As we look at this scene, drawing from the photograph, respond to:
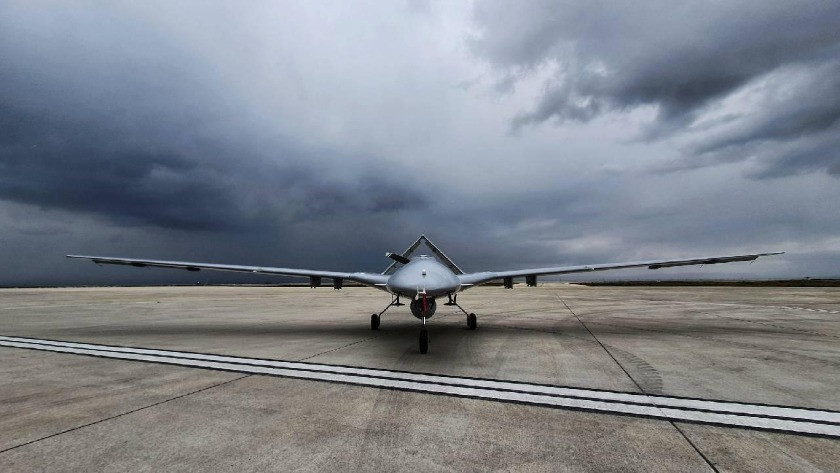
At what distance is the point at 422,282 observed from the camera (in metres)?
9.03

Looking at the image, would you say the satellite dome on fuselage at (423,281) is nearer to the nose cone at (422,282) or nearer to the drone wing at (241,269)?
the nose cone at (422,282)

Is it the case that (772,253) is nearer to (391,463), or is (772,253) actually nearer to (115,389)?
(391,463)

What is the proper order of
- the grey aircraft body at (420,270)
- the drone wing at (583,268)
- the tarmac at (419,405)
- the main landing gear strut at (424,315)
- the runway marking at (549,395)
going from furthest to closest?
the drone wing at (583,268) < the grey aircraft body at (420,270) < the main landing gear strut at (424,315) < the runway marking at (549,395) < the tarmac at (419,405)

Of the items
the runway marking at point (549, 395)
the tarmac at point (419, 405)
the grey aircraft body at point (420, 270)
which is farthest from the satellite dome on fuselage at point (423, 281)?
the runway marking at point (549, 395)

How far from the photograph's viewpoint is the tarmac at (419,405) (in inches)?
151

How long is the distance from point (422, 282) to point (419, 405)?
12.7 feet

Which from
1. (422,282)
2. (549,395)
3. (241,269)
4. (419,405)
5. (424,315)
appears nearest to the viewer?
(419,405)

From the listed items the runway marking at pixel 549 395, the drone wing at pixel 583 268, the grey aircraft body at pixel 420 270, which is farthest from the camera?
the drone wing at pixel 583 268

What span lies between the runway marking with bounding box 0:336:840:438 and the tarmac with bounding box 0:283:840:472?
0.04m

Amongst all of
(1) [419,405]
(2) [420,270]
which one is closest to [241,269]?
(2) [420,270]

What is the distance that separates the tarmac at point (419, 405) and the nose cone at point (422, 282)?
5.08 feet

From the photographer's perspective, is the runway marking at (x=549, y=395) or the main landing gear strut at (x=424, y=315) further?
the main landing gear strut at (x=424, y=315)

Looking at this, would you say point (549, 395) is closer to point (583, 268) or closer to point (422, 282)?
point (422, 282)

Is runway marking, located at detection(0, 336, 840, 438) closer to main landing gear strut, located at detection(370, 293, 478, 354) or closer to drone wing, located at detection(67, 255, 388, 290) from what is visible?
main landing gear strut, located at detection(370, 293, 478, 354)
